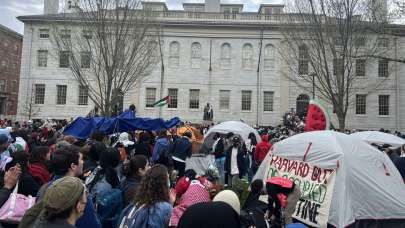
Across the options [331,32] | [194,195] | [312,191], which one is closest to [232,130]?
[331,32]

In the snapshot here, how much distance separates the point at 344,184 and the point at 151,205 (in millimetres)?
3922

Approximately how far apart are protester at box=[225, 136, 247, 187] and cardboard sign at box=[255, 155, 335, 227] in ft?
15.5

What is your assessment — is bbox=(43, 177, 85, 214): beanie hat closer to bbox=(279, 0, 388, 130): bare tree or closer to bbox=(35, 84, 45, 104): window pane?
bbox=(279, 0, 388, 130): bare tree

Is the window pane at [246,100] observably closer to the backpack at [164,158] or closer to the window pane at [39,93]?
the window pane at [39,93]

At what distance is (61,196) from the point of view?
2.86m

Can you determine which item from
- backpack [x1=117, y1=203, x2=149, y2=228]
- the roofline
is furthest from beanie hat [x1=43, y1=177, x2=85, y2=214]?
the roofline

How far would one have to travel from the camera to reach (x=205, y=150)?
17.3 meters

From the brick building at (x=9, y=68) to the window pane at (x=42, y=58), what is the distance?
711 inches

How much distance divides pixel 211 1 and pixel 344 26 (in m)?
28.3

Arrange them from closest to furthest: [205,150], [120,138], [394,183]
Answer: [394,183] < [120,138] < [205,150]

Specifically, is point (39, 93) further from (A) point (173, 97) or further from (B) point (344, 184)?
(B) point (344, 184)

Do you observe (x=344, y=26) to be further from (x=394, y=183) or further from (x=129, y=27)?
(x=394, y=183)

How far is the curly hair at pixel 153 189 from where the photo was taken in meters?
4.00

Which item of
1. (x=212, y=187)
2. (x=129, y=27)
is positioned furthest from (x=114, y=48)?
(x=212, y=187)
